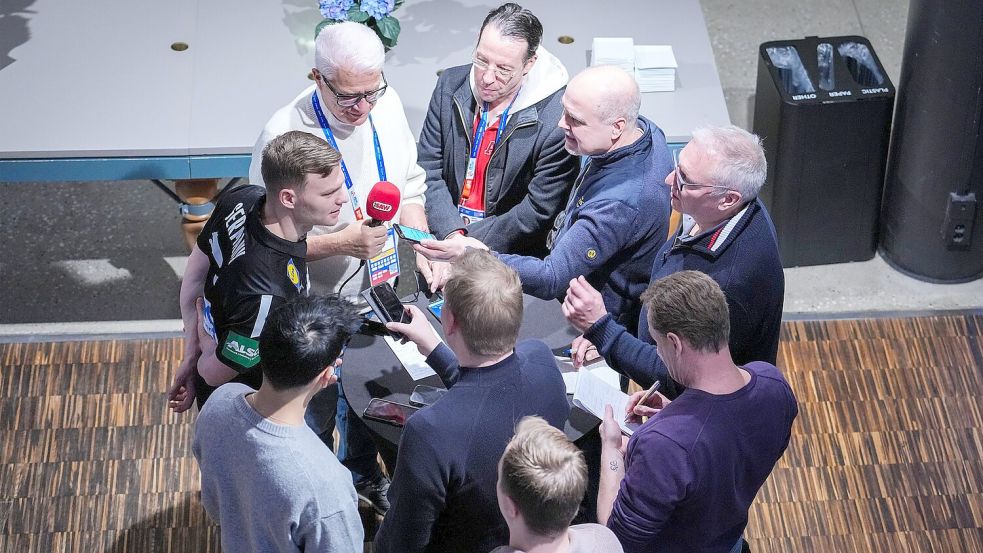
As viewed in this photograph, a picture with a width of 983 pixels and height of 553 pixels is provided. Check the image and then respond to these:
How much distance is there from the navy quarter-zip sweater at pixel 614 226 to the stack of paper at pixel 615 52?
45.8 inches

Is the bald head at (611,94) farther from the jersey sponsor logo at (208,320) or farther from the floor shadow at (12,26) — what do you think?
the floor shadow at (12,26)

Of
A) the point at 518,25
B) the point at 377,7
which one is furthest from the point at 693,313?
the point at 377,7

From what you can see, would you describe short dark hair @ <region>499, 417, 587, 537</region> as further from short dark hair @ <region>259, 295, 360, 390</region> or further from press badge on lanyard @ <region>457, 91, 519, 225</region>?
press badge on lanyard @ <region>457, 91, 519, 225</region>

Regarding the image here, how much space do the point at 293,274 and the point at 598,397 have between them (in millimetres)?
941

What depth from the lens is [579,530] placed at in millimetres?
2387

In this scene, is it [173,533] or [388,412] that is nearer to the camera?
[388,412]

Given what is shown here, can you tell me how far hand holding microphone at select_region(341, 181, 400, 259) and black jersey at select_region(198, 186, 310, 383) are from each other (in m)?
0.26

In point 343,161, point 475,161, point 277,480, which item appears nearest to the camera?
point 277,480

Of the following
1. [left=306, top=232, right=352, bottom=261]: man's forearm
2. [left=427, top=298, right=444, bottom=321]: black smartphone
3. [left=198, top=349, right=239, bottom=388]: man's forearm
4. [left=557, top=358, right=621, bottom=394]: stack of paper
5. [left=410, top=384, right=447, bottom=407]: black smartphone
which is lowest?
[left=557, top=358, right=621, bottom=394]: stack of paper

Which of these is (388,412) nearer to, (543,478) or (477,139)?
(543,478)

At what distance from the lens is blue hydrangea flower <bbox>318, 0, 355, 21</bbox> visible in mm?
4297

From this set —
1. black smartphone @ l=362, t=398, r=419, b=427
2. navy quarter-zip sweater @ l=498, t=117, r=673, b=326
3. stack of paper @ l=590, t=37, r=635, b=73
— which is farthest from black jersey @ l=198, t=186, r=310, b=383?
stack of paper @ l=590, t=37, r=635, b=73

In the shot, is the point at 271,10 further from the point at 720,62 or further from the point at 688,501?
the point at 688,501

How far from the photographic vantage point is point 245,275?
298cm
